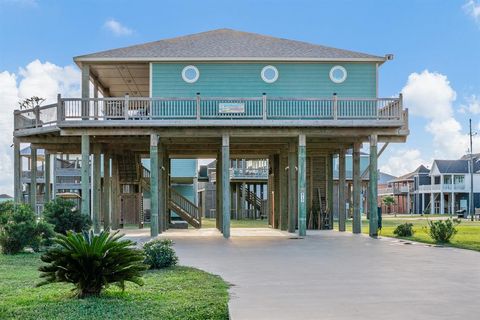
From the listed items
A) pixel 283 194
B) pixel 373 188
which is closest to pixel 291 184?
pixel 283 194

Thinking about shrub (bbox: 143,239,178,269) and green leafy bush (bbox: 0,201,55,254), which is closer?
shrub (bbox: 143,239,178,269)

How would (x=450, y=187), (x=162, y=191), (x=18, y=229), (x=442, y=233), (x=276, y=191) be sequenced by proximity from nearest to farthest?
(x=18, y=229), (x=442, y=233), (x=162, y=191), (x=276, y=191), (x=450, y=187)

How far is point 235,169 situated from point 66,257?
3870cm

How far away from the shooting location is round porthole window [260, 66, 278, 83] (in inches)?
928

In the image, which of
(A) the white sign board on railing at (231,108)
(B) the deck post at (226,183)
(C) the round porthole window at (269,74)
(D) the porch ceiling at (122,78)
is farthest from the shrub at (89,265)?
(C) the round porthole window at (269,74)

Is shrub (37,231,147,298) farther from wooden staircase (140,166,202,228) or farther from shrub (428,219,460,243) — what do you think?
wooden staircase (140,166,202,228)

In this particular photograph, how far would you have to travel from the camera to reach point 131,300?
854 centimetres

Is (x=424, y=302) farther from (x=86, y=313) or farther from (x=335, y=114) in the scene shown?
(x=335, y=114)

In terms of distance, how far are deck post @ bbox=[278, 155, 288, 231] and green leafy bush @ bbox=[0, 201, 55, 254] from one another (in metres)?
12.7

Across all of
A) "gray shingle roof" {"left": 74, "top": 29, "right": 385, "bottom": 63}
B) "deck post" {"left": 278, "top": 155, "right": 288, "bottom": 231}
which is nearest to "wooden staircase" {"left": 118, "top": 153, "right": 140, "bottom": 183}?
"deck post" {"left": 278, "top": 155, "right": 288, "bottom": 231}

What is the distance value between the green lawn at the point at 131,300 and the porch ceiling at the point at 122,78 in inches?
550

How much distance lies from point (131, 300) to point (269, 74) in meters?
16.1

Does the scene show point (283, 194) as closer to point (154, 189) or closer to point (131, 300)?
point (154, 189)

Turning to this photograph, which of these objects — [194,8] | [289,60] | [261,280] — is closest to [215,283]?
[261,280]
